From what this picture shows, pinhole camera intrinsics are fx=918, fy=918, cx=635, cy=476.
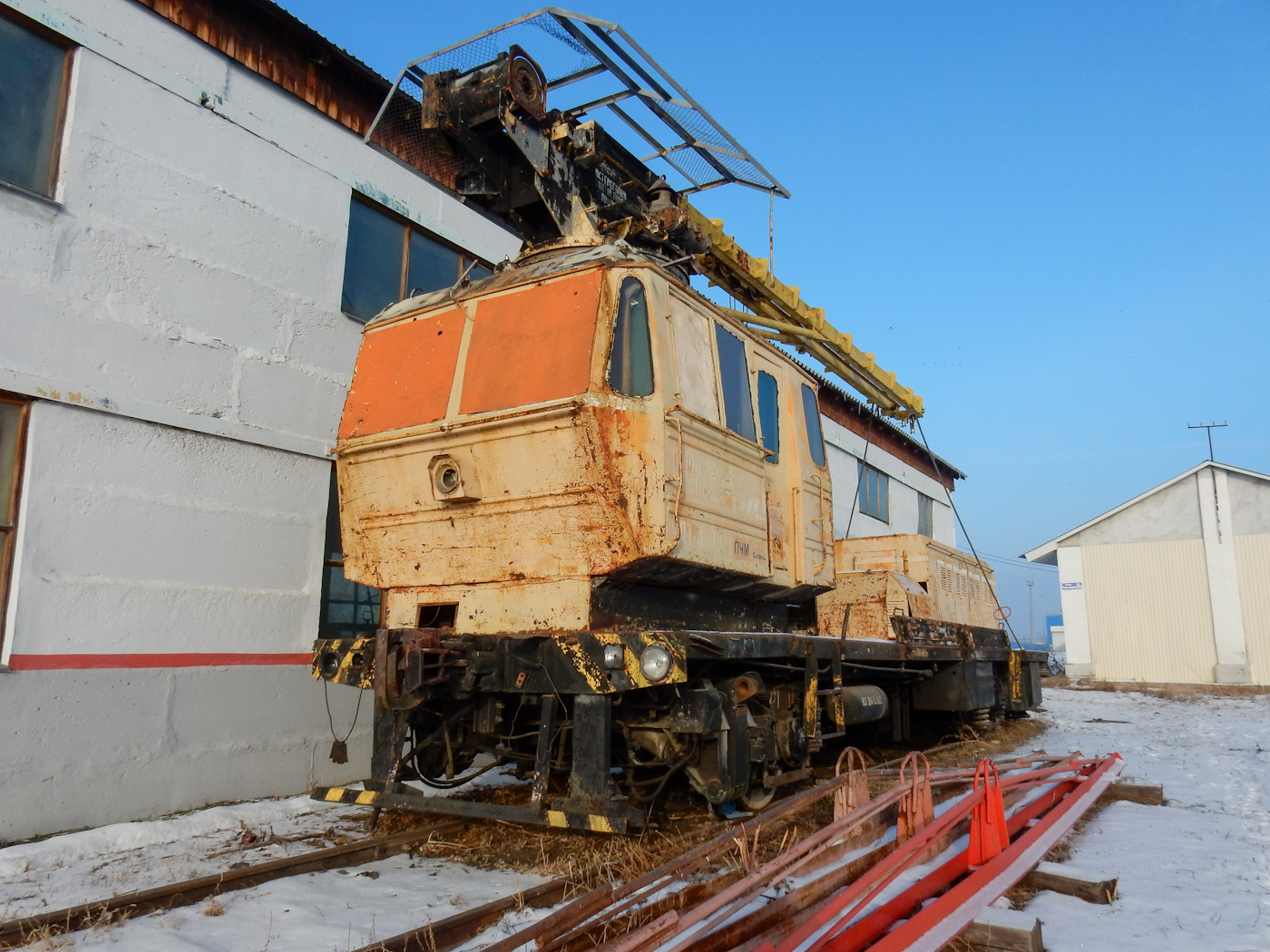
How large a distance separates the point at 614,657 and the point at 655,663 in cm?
22

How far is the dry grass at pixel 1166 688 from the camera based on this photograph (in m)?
20.4

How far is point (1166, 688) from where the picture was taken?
2281 cm

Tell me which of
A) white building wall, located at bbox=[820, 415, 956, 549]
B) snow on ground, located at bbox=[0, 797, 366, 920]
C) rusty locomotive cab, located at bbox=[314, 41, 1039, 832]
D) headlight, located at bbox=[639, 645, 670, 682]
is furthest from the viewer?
white building wall, located at bbox=[820, 415, 956, 549]

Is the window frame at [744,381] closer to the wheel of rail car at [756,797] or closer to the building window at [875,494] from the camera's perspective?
the wheel of rail car at [756,797]

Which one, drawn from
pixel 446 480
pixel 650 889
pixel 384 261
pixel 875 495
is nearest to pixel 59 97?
pixel 384 261

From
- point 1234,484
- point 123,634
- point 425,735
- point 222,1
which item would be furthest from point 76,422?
point 1234,484

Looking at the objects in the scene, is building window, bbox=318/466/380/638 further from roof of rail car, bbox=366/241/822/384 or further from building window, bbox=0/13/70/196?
building window, bbox=0/13/70/196

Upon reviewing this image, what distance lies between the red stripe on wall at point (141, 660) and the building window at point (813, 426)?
4.13 meters

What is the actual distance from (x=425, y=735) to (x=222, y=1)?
5.55 metres

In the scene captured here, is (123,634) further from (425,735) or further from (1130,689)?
(1130,689)

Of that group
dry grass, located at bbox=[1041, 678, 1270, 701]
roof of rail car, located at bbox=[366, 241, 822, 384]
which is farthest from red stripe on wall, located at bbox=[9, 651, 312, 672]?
dry grass, located at bbox=[1041, 678, 1270, 701]

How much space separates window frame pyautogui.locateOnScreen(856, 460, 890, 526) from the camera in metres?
20.3

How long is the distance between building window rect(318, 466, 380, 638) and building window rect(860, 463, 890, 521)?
14.1 meters

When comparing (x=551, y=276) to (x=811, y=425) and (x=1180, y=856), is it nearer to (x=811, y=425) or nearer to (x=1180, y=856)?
(x=811, y=425)
